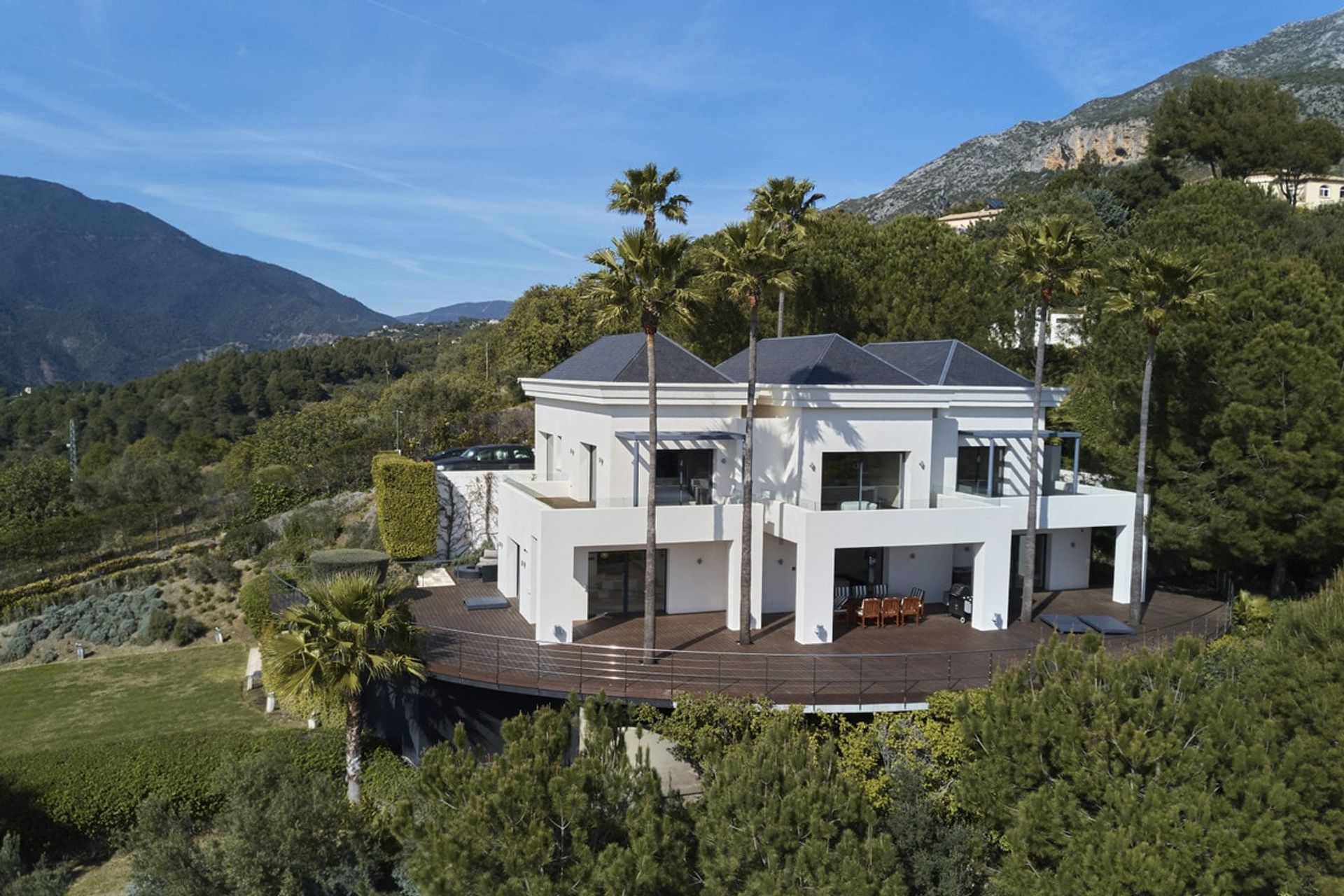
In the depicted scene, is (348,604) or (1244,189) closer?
(348,604)

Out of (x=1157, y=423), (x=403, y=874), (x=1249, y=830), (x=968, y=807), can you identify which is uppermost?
(x=1157, y=423)

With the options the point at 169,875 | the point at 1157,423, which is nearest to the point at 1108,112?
the point at 1157,423

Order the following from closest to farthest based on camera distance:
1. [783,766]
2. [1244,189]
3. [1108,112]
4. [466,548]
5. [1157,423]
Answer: [783,766] < [1157,423] < [466,548] < [1244,189] < [1108,112]

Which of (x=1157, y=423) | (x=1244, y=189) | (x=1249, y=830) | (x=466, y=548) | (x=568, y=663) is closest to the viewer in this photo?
(x=1249, y=830)

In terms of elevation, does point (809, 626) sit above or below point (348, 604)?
below

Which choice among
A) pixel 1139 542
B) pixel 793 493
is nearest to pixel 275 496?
pixel 793 493

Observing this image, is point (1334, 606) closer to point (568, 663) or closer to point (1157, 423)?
point (1157, 423)

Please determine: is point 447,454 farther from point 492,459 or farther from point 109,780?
point 109,780
